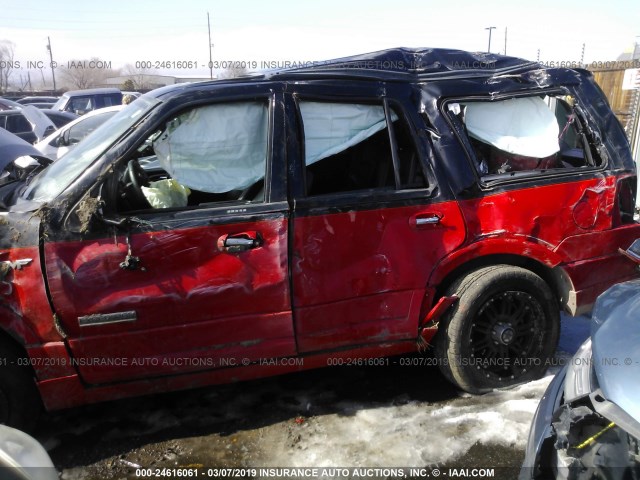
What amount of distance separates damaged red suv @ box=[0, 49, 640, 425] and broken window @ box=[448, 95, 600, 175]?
10 millimetres

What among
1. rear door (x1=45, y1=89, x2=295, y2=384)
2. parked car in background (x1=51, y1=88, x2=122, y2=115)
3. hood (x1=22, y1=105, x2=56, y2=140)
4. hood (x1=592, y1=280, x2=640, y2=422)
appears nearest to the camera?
hood (x1=592, y1=280, x2=640, y2=422)

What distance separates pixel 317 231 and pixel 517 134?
1571 millimetres

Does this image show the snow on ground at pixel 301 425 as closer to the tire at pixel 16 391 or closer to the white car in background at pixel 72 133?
the tire at pixel 16 391

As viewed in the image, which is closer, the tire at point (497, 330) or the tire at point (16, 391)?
the tire at point (16, 391)

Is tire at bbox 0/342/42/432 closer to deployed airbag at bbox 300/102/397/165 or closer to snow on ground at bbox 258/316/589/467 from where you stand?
snow on ground at bbox 258/316/589/467

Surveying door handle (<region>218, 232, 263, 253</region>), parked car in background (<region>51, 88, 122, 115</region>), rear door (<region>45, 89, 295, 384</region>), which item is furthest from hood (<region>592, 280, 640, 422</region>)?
parked car in background (<region>51, 88, 122, 115</region>)

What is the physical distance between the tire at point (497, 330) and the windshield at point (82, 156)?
7.04 feet

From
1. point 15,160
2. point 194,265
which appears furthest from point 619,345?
point 15,160

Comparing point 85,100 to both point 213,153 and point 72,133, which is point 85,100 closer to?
point 72,133

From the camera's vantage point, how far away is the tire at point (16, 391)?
8.84ft

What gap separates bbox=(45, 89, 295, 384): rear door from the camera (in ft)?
8.61

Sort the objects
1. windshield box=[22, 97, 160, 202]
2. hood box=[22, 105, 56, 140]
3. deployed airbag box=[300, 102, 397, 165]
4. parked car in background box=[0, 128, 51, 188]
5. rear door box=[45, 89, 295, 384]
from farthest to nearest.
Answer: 1. hood box=[22, 105, 56, 140]
2. parked car in background box=[0, 128, 51, 188]
3. deployed airbag box=[300, 102, 397, 165]
4. windshield box=[22, 97, 160, 202]
5. rear door box=[45, 89, 295, 384]

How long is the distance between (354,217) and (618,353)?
4.78 feet

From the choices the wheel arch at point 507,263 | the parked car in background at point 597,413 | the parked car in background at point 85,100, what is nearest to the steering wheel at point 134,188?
the wheel arch at point 507,263
